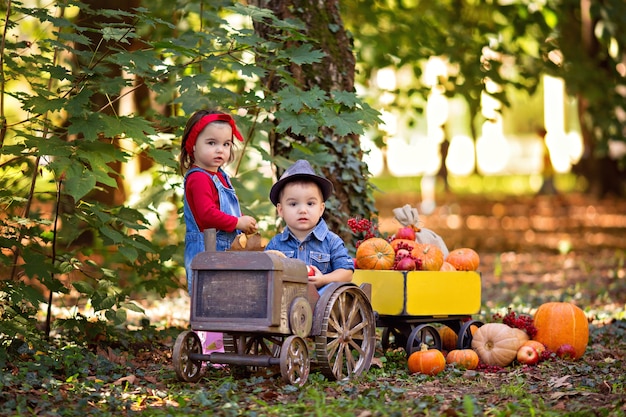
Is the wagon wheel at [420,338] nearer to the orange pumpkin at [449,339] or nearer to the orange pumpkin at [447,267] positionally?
the orange pumpkin at [449,339]

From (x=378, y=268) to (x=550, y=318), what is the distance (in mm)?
1272

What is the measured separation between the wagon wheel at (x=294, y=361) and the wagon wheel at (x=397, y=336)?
1.10 m

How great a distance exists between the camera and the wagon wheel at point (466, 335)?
5.49 meters

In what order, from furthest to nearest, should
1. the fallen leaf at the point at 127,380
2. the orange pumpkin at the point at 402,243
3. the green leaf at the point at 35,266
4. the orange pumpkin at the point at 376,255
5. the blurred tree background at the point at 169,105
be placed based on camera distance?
1. the orange pumpkin at the point at 402,243
2. the orange pumpkin at the point at 376,255
3. the green leaf at the point at 35,266
4. the blurred tree background at the point at 169,105
5. the fallen leaf at the point at 127,380

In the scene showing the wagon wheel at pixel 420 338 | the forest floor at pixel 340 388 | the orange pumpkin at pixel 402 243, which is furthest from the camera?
the orange pumpkin at pixel 402 243

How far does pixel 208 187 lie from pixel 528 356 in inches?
91.8

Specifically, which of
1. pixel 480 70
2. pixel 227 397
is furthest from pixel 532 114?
pixel 227 397

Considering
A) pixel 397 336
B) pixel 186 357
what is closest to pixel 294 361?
pixel 186 357

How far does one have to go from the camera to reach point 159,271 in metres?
6.05

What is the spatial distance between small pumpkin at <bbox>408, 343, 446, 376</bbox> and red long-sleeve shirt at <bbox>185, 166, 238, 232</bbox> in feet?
4.51

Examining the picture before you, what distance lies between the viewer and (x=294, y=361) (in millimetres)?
4355

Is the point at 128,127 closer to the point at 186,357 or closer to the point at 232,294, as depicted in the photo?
the point at 232,294

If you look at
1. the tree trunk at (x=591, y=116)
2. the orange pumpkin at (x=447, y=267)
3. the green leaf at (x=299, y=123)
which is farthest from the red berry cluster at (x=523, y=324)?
the tree trunk at (x=591, y=116)

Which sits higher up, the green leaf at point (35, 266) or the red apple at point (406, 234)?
the red apple at point (406, 234)
